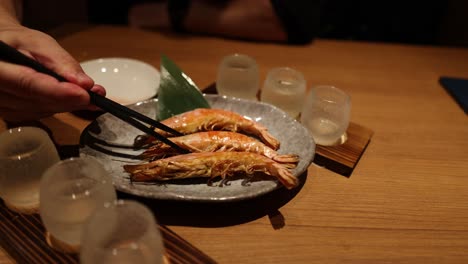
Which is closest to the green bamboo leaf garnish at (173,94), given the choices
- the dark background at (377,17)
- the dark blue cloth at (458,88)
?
the dark blue cloth at (458,88)

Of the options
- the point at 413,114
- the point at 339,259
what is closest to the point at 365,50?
the point at 413,114

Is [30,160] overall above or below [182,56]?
above

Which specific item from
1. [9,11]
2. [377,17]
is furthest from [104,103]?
[377,17]

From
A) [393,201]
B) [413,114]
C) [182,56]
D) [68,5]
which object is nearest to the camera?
[393,201]

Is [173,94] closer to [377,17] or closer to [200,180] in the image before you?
[200,180]

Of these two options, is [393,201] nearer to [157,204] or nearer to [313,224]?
[313,224]

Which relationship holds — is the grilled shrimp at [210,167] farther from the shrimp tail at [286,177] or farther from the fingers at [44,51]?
the fingers at [44,51]

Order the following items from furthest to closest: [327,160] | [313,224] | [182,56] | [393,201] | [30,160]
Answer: [182,56] → [327,160] → [393,201] → [313,224] → [30,160]
